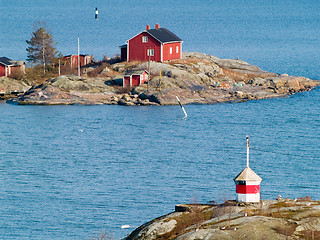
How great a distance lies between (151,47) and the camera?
243 ft

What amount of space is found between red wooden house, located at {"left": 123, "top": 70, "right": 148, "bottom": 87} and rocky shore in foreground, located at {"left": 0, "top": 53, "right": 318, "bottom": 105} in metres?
0.62

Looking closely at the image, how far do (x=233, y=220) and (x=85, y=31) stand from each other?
147827 millimetres

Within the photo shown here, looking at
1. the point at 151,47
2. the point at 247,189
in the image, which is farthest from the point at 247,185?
the point at 151,47

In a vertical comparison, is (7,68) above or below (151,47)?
below

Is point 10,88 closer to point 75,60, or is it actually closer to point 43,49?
point 43,49

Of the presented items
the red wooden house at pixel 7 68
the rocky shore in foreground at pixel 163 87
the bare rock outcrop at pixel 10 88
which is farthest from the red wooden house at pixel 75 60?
the bare rock outcrop at pixel 10 88

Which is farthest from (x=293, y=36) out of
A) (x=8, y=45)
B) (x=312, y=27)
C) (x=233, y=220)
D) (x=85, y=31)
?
(x=233, y=220)

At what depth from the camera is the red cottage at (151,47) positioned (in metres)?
74.0

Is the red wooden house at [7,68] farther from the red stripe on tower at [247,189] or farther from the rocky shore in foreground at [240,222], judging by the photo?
the red stripe on tower at [247,189]

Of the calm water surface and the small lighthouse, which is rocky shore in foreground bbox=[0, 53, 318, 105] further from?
the small lighthouse

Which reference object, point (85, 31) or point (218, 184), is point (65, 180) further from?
point (85, 31)

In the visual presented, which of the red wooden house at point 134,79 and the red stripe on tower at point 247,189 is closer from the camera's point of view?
the red stripe on tower at point 247,189

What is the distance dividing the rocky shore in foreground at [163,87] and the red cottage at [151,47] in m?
1.12

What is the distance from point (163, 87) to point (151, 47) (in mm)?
7823
